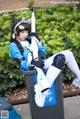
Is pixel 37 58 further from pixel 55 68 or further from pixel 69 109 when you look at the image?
pixel 69 109

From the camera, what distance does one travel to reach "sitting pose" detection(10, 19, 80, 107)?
18.8 ft

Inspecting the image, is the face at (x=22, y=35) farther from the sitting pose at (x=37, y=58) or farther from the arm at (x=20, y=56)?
the arm at (x=20, y=56)

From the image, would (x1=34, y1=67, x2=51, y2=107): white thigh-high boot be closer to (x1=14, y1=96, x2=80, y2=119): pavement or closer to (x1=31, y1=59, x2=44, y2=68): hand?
(x1=31, y1=59, x2=44, y2=68): hand

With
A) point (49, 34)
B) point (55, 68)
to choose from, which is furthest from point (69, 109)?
point (49, 34)

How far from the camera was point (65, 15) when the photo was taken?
9.99m

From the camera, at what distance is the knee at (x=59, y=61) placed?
5734 millimetres

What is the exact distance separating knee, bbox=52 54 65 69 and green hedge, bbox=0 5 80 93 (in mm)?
1907

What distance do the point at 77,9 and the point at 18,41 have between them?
454cm

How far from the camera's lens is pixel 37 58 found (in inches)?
229

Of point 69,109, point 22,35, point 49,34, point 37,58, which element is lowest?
point 69,109

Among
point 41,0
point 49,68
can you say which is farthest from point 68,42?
point 41,0

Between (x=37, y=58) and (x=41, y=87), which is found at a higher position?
(x=37, y=58)

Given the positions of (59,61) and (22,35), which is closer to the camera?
(59,61)

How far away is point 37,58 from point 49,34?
3063mm
